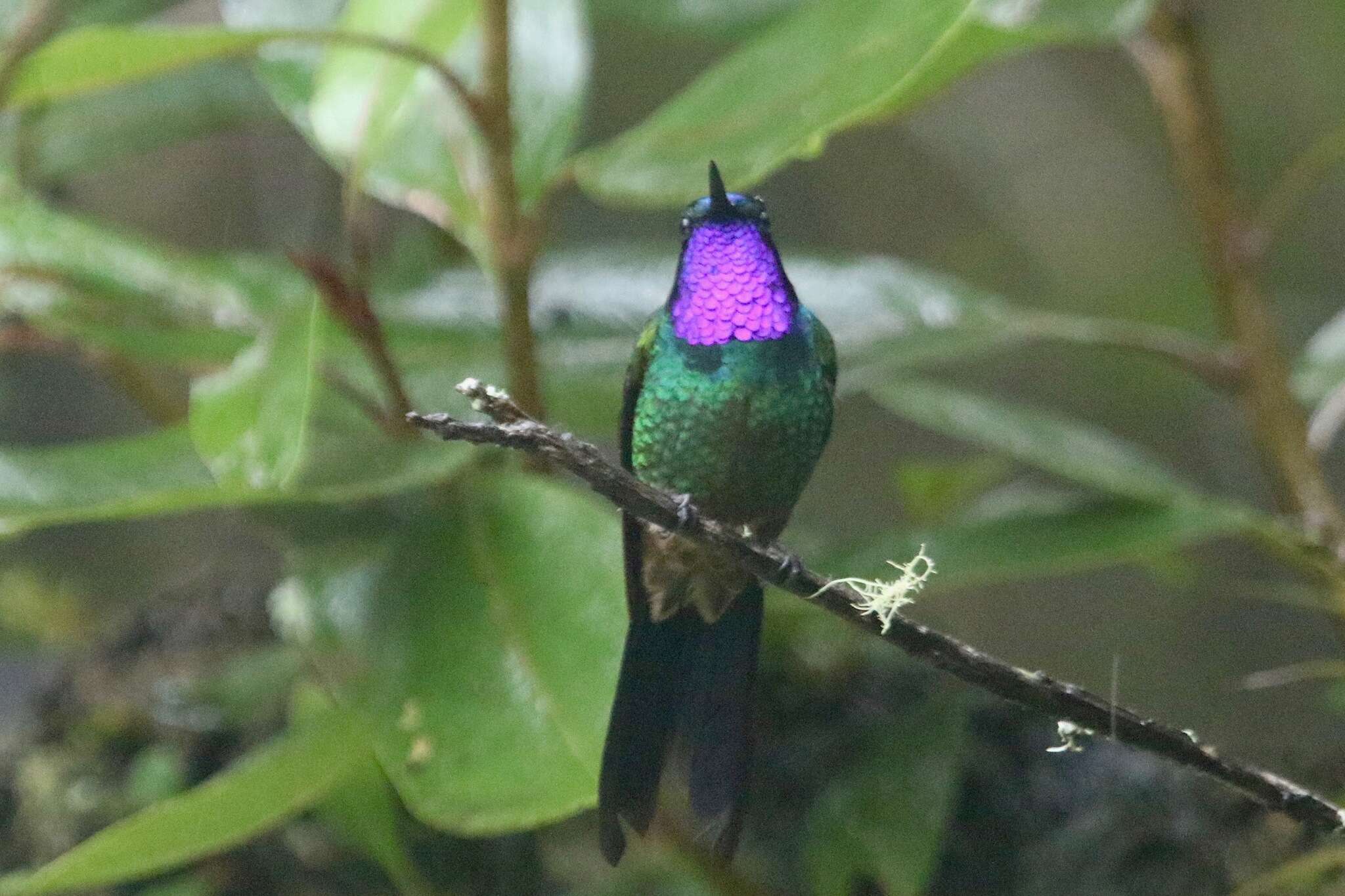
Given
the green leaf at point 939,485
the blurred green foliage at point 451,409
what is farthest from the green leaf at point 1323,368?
the green leaf at point 939,485

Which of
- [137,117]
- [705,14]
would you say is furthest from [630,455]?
[137,117]

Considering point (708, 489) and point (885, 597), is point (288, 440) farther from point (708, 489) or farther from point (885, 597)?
point (885, 597)

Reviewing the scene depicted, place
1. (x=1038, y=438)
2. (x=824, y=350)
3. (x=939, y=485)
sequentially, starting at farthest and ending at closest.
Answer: (x=939, y=485)
(x=1038, y=438)
(x=824, y=350)

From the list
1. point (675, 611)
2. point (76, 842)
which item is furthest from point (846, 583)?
point (76, 842)

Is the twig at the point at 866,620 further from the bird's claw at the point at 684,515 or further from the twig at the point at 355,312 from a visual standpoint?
the twig at the point at 355,312

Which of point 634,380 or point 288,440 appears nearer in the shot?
point 634,380

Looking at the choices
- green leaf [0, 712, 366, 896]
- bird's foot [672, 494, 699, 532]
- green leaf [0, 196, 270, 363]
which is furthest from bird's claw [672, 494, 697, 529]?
green leaf [0, 196, 270, 363]

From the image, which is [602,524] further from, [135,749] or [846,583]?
[135,749]
